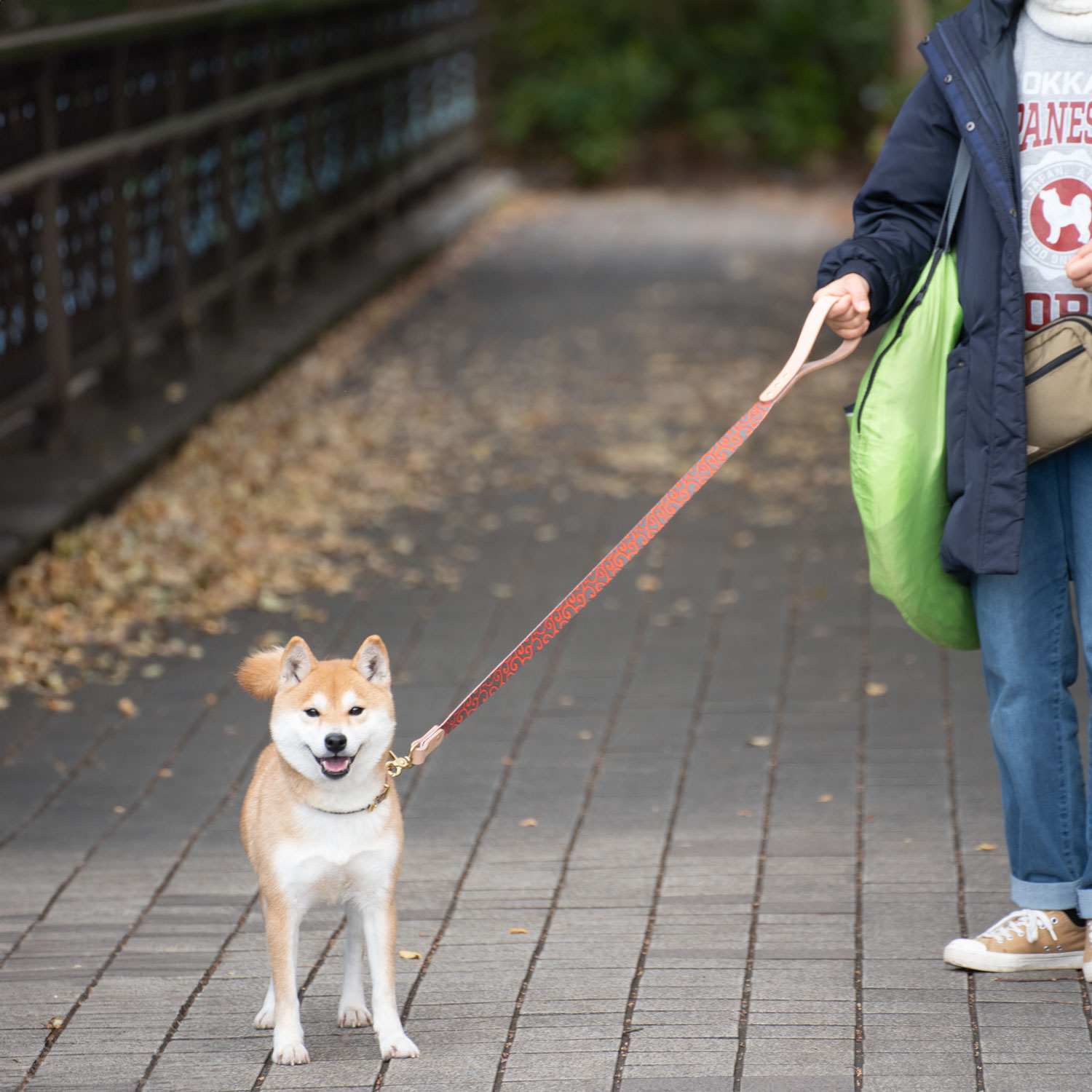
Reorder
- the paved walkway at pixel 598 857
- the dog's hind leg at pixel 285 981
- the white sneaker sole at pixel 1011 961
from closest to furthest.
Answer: the dog's hind leg at pixel 285 981
the paved walkway at pixel 598 857
the white sneaker sole at pixel 1011 961

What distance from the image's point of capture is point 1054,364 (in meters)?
3.35

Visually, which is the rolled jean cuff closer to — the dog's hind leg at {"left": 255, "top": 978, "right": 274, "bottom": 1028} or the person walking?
the person walking

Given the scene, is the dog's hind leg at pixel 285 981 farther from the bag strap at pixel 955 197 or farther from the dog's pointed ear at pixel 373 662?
the bag strap at pixel 955 197

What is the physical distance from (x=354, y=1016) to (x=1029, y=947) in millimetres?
1422

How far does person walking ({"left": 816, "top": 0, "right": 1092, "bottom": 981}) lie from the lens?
334cm

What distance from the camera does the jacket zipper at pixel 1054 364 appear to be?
10.9 ft

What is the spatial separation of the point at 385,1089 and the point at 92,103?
6320mm

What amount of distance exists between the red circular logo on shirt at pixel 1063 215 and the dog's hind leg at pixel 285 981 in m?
1.93

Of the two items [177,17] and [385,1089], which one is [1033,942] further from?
[177,17]

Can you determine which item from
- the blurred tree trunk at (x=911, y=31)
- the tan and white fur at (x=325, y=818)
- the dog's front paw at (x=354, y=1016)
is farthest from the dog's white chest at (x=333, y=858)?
the blurred tree trunk at (x=911, y=31)

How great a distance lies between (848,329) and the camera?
11.4 feet

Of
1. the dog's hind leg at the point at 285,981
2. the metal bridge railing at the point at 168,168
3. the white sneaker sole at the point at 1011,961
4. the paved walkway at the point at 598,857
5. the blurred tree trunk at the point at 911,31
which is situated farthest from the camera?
the blurred tree trunk at the point at 911,31

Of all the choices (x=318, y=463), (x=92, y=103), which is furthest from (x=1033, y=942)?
(x=92, y=103)

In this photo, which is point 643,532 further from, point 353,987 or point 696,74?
point 696,74
